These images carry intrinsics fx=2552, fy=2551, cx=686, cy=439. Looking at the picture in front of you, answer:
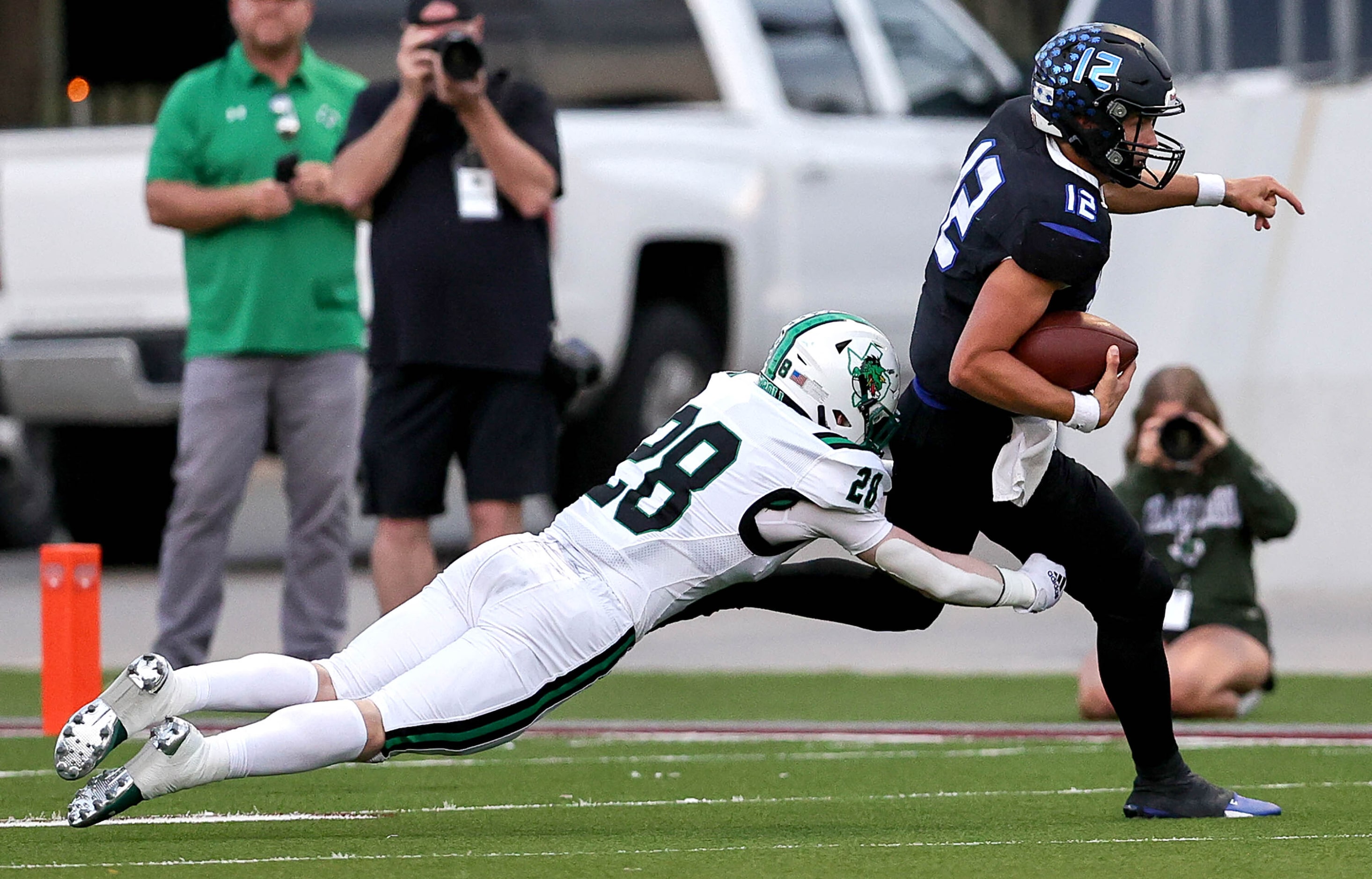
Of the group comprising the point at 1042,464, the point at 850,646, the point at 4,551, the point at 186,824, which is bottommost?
the point at 4,551

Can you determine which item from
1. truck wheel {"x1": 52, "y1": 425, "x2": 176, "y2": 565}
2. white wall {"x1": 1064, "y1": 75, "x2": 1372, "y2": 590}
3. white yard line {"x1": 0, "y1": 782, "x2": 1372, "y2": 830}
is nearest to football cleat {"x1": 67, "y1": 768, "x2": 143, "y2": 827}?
white yard line {"x1": 0, "y1": 782, "x2": 1372, "y2": 830}

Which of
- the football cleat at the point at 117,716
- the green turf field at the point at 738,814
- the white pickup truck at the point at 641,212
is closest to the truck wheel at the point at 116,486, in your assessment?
the white pickup truck at the point at 641,212

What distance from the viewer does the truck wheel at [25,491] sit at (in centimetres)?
1330

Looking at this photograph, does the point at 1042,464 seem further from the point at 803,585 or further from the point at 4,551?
the point at 4,551

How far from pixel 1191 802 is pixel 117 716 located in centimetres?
237

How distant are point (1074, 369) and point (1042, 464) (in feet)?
0.79

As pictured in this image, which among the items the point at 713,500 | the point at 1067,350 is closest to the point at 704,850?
the point at 713,500

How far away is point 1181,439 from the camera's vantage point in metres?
7.93

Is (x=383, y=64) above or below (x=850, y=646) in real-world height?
above

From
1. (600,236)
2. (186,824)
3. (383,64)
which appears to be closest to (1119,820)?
(186,824)

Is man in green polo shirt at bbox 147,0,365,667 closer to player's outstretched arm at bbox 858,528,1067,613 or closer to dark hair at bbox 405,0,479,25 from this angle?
dark hair at bbox 405,0,479,25

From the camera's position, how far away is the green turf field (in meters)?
5.11

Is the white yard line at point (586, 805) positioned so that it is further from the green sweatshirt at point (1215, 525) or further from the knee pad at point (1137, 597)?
the green sweatshirt at point (1215, 525)

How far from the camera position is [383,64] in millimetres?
11844
